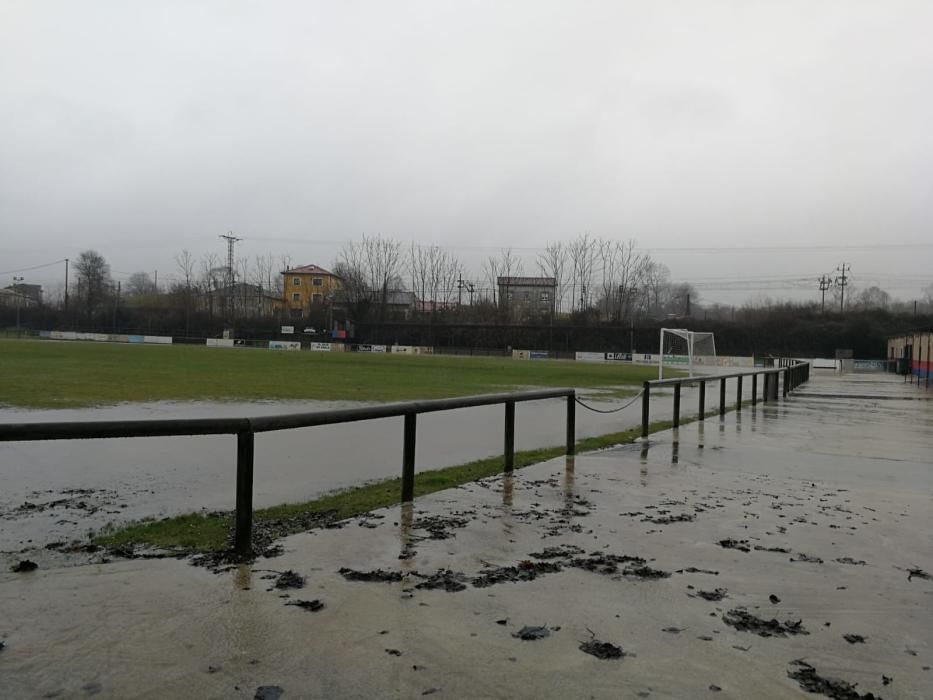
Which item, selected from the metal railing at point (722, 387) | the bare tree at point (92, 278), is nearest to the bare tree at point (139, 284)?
the bare tree at point (92, 278)

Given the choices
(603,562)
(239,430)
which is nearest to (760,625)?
(603,562)

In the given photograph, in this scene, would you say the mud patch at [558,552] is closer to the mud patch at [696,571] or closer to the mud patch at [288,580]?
the mud patch at [696,571]

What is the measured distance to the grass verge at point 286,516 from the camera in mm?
4859

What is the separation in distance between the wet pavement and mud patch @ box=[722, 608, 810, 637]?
14 millimetres

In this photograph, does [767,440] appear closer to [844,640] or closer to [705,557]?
[705,557]

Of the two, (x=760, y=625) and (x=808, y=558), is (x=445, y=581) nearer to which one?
(x=760, y=625)

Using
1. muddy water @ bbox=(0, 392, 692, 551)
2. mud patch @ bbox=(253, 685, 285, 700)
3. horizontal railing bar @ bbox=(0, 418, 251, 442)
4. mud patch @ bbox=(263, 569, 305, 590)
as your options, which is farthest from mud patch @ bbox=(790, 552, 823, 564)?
muddy water @ bbox=(0, 392, 692, 551)

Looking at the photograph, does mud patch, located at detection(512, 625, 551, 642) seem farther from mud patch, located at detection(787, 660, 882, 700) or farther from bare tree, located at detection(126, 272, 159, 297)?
bare tree, located at detection(126, 272, 159, 297)

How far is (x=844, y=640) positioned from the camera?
334 centimetres

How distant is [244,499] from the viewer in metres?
4.40

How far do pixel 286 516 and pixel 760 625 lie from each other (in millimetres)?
3616

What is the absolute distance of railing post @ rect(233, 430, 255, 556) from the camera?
14.4 feet

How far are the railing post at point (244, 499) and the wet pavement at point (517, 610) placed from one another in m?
0.32

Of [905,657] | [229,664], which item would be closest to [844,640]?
[905,657]
